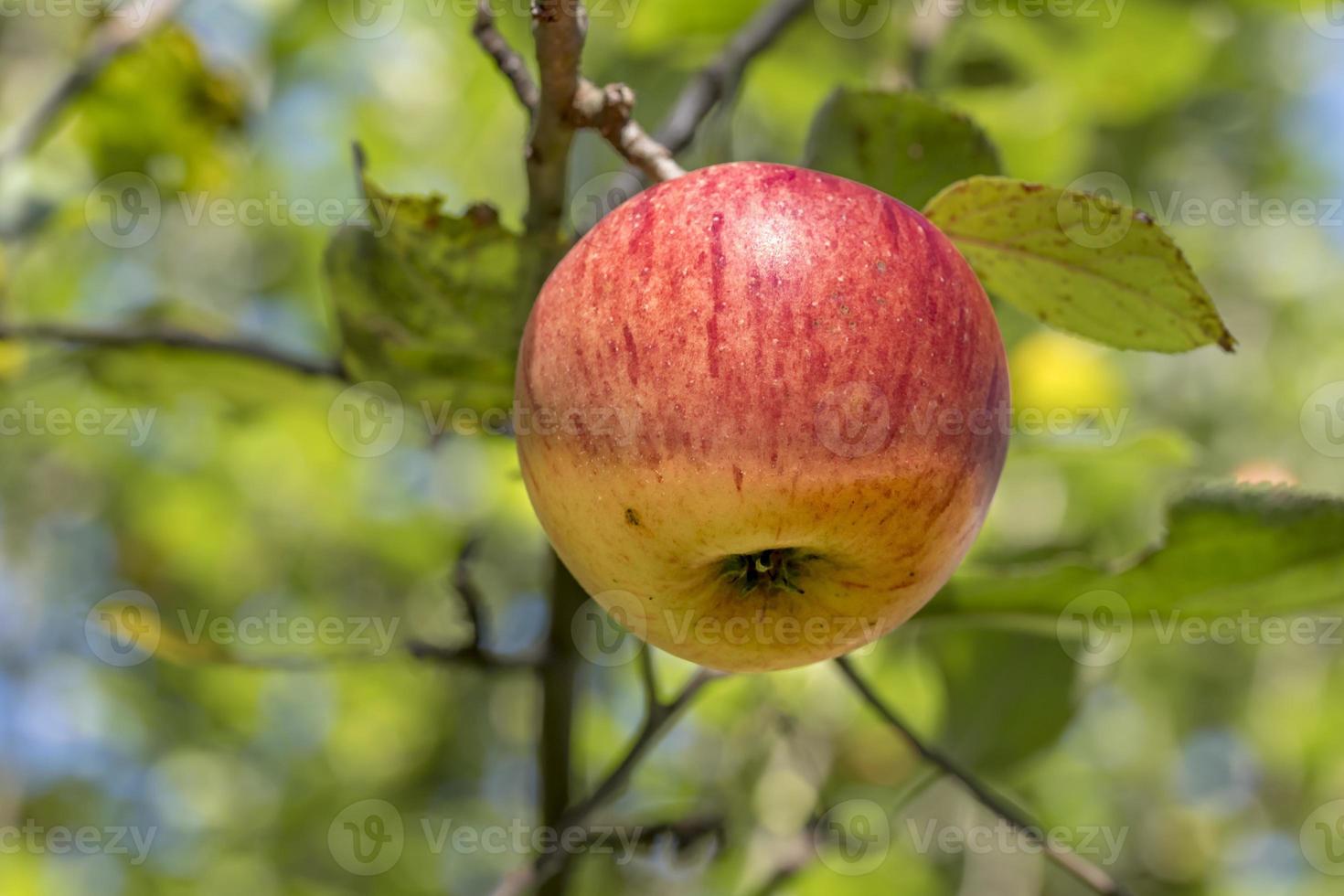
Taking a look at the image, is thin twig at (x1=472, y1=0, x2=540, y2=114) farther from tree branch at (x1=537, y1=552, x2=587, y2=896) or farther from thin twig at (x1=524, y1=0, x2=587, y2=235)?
tree branch at (x1=537, y1=552, x2=587, y2=896)

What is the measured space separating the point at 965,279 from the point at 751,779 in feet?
7.30

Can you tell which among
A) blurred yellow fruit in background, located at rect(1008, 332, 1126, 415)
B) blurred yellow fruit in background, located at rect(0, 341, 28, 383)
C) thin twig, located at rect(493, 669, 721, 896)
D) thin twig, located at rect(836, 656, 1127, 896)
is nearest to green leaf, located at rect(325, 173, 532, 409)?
thin twig, located at rect(493, 669, 721, 896)

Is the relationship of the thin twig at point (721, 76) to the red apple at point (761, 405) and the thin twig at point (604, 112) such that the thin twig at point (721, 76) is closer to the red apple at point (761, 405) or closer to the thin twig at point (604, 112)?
the thin twig at point (604, 112)

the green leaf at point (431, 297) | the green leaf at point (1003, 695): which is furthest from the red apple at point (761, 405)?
the green leaf at point (1003, 695)

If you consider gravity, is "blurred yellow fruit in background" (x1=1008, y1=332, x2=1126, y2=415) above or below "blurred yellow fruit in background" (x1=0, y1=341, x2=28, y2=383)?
below

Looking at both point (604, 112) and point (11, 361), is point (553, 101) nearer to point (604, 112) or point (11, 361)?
point (604, 112)

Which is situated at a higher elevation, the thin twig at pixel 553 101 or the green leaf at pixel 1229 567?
the thin twig at pixel 553 101

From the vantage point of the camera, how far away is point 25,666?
14.5 ft

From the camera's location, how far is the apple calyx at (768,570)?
1121 mm


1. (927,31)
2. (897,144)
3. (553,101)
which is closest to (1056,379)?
(927,31)

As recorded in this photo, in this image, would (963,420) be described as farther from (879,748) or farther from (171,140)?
(879,748)

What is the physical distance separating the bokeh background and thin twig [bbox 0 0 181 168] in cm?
4

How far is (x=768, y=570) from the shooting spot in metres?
1.14

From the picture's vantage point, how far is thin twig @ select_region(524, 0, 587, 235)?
3.54ft
